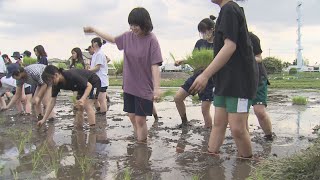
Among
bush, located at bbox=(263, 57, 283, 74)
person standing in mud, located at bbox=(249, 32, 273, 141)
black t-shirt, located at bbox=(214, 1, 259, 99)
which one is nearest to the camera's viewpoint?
black t-shirt, located at bbox=(214, 1, 259, 99)

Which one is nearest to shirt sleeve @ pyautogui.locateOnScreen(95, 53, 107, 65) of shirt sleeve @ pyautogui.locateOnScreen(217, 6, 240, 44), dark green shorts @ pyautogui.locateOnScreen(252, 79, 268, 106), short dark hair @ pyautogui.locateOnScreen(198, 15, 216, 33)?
short dark hair @ pyautogui.locateOnScreen(198, 15, 216, 33)

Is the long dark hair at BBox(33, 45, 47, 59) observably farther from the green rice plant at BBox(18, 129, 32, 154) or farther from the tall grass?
the tall grass

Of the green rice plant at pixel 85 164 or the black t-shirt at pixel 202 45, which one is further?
the black t-shirt at pixel 202 45

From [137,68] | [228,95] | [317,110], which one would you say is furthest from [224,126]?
[317,110]

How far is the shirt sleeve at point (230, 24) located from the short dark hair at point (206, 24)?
6.42 feet

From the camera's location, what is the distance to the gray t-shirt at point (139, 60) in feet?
16.4

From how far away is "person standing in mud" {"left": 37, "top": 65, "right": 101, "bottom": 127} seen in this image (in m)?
5.95

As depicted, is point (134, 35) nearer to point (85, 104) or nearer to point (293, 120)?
point (85, 104)

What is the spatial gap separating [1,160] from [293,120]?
16.9 ft

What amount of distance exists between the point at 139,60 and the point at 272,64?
41076 mm

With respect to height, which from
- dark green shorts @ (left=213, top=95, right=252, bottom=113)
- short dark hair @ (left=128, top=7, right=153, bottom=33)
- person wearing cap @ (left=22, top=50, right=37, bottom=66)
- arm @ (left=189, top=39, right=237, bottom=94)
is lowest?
dark green shorts @ (left=213, top=95, right=252, bottom=113)

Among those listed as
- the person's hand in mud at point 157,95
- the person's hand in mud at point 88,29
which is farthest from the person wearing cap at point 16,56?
the person's hand in mud at point 157,95

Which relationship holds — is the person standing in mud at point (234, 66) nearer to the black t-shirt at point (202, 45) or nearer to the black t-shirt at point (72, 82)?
the black t-shirt at point (202, 45)

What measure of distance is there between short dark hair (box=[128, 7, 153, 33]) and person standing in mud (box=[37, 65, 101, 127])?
1799 mm
